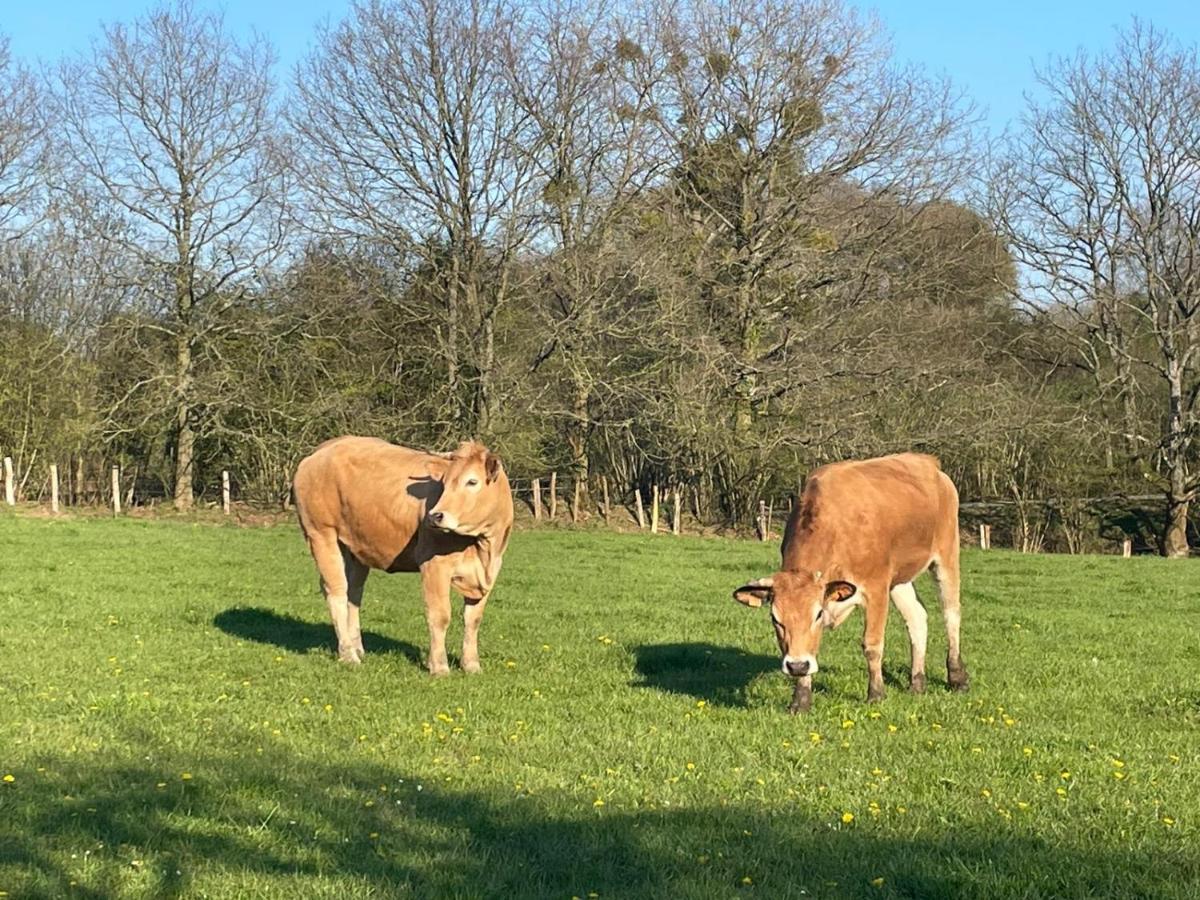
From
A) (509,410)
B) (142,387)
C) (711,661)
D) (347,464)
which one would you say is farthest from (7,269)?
(711,661)

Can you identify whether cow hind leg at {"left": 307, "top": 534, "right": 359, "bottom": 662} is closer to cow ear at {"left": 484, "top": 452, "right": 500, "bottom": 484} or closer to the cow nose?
cow ear at {"left": 484, "top": 452, "right": 500, "bottom": 484}

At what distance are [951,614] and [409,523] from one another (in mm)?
5030

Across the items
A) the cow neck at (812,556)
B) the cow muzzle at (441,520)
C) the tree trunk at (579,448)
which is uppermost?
the tree trunk at (579,448)

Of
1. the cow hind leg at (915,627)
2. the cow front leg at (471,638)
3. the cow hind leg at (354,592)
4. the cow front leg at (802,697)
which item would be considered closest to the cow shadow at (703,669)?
the cow front leg at (802,697)

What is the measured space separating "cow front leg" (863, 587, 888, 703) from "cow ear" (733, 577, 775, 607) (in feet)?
3.21

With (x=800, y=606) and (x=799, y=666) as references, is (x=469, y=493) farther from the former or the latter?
(x=799, y=666)

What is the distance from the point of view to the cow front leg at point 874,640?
913 centimetres

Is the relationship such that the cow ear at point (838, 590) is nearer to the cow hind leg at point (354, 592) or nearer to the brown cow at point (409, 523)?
the brown cow at point (409, 523)

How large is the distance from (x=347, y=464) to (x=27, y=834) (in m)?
6.54

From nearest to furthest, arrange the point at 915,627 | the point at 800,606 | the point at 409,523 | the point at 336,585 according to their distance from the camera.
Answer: the point at 800,606 < the point at 915,627 < the point at 409,523 < the point at 336,585

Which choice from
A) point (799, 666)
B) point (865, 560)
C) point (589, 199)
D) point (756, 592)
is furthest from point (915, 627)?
point (589, 199)

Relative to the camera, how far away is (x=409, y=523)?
10977mm

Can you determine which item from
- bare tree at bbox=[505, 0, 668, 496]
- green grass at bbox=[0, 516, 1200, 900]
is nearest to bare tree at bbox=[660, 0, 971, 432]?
bare tree at bbox=[505, 0, 668, 496]

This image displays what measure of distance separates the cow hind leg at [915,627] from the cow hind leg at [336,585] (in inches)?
198
